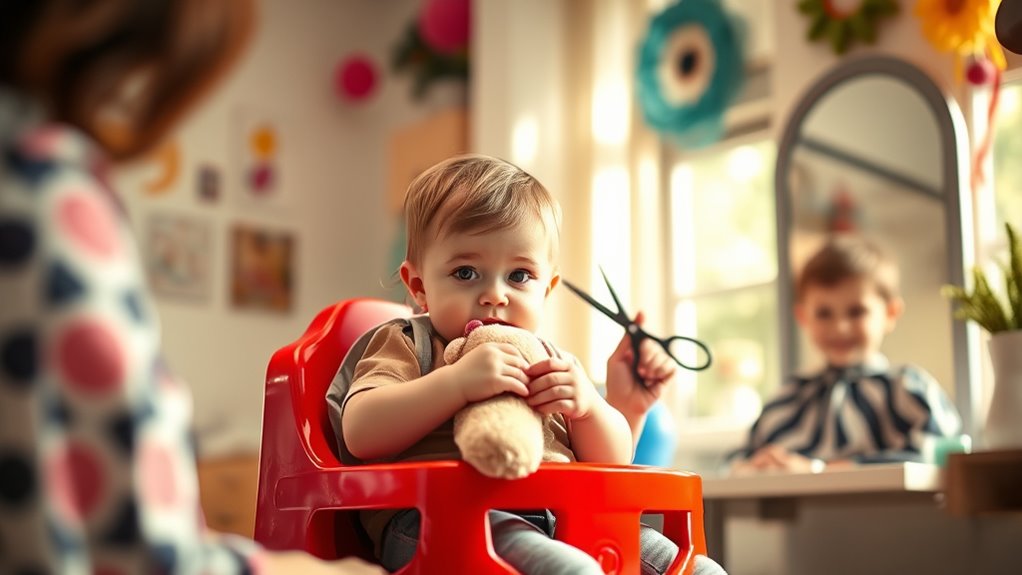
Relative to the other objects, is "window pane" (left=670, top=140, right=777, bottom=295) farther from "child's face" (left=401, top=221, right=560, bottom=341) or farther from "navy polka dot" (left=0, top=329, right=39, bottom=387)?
"navy polka dot" (left=0, top=329, right=39, bottom=387)

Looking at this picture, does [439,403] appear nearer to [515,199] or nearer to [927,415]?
[515,199]

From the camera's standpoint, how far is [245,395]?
4.14m

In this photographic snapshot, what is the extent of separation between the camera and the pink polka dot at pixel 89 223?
60 cm

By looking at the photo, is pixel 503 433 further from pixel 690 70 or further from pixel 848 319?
pixel 690 70

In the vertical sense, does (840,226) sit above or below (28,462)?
above

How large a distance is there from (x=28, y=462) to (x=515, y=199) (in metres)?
0.65

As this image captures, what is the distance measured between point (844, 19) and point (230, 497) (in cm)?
237

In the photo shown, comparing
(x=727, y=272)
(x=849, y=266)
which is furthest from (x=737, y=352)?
(x=849, y=266)

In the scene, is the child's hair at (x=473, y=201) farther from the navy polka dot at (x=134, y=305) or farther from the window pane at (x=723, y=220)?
the window pane at (x=723, y=220)

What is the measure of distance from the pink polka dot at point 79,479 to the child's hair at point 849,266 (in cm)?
202

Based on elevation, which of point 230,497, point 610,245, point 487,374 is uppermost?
point 610,245

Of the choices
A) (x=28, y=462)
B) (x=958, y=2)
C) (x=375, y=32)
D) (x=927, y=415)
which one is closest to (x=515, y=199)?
(x=28, y=462)

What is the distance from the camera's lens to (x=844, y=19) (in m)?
2.56

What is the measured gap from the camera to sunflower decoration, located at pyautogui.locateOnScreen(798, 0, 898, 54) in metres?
2.50
